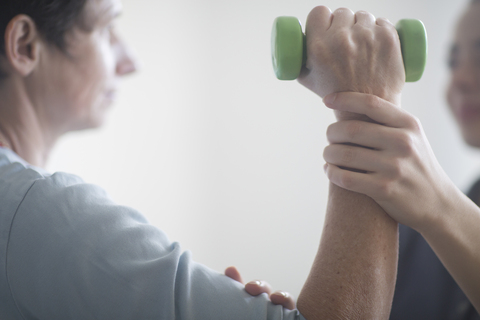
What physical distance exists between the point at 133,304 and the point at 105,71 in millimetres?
631

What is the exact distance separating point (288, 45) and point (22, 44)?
1.98 ft

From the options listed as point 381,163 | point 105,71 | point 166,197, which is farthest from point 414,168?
point 166,197

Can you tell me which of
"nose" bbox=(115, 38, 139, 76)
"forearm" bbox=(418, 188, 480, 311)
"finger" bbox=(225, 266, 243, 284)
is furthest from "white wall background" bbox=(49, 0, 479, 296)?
"forearm" bbox=(418, 188, 480, 311)

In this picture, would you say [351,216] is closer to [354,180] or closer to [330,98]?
[354,180]

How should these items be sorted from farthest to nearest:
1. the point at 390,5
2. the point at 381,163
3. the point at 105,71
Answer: the point at 390,5 < the point at 105,71 < the point at 381,163

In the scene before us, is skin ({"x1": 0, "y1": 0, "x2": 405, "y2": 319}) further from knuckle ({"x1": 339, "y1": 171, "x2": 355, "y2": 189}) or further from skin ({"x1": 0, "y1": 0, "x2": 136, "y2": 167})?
skin ({"x1": 0, "y1": 0, "x2": 136, "y2": 167})

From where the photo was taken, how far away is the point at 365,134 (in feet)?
1.61

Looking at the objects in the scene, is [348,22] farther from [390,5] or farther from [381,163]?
[390,5]

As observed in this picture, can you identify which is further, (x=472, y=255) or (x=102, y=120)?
(x=102, y=120)

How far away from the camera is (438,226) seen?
517 millimetres

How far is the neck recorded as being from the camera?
0.82 meters

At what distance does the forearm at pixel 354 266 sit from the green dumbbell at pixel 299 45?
204 mm

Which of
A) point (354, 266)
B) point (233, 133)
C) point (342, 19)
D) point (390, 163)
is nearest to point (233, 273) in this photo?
point (354, 266)

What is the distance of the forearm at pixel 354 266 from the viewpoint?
1.66ft
